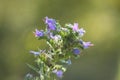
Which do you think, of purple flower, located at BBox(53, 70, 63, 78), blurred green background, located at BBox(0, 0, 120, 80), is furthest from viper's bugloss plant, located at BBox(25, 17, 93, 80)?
blurred green background, located at BBox(0, 0, 120, 80)

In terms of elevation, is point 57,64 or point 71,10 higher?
point 71,10

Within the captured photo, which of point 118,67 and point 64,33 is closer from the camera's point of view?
point 64,33

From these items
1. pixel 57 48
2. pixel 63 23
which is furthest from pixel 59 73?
pixel 63 23

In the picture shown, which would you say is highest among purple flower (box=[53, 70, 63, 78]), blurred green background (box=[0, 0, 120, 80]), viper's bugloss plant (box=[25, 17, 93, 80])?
blurred green background (box=[0, 0, 120, 80])

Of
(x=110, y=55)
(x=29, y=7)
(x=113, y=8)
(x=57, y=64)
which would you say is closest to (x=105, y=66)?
(x=110, y=55)

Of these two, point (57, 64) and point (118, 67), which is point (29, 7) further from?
point (57, 64)

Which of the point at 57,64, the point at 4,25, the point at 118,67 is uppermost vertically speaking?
the point at 4,25

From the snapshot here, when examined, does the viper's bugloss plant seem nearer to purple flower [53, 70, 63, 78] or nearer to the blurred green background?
purple flower [53, 70, 63, 78]
